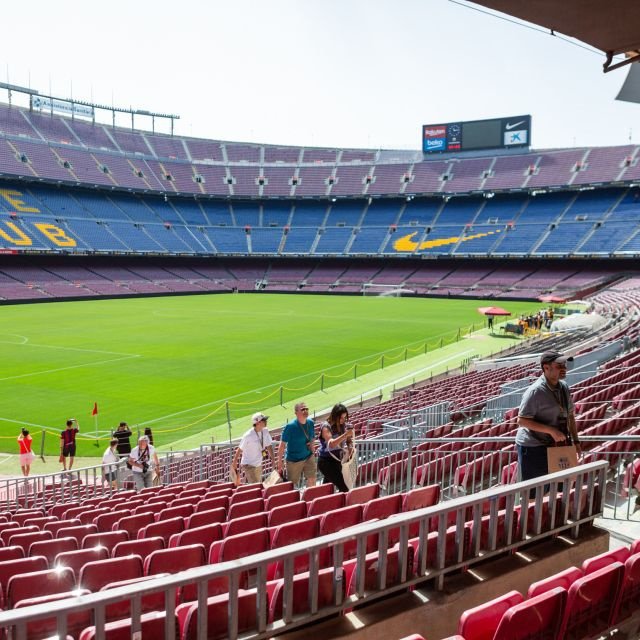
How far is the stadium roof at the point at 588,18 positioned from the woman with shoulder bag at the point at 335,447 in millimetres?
5064

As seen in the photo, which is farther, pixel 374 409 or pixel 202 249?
pixel 202 249

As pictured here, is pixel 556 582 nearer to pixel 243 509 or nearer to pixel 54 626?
pixel 54 626

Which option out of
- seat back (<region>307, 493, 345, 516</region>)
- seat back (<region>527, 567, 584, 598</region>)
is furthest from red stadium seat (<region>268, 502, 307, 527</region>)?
seat back (<region>527, 567, 584, 598</region>)

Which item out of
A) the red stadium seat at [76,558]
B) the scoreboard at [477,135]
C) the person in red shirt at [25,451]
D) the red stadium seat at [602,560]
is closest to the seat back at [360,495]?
the red stadium seat at [76,558]

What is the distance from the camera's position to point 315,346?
35.4 meters

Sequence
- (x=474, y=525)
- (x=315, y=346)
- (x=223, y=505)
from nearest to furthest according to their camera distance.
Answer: (x=474, y=525) < (x=223, y=505) < (x=315, y=346)

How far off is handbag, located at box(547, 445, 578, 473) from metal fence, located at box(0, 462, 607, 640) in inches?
11.4

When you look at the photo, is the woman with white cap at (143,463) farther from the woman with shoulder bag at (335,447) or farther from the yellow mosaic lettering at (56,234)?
the yellow mosaic lettering at (56,234)

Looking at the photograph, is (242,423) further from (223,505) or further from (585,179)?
(585,179)

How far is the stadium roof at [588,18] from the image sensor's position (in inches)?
239

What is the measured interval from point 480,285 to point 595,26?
68549mm

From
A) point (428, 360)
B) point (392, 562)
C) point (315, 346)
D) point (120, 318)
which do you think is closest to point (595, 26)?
point (392, 562)

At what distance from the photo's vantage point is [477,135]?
91250mm

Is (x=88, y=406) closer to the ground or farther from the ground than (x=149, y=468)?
farther from the ground
